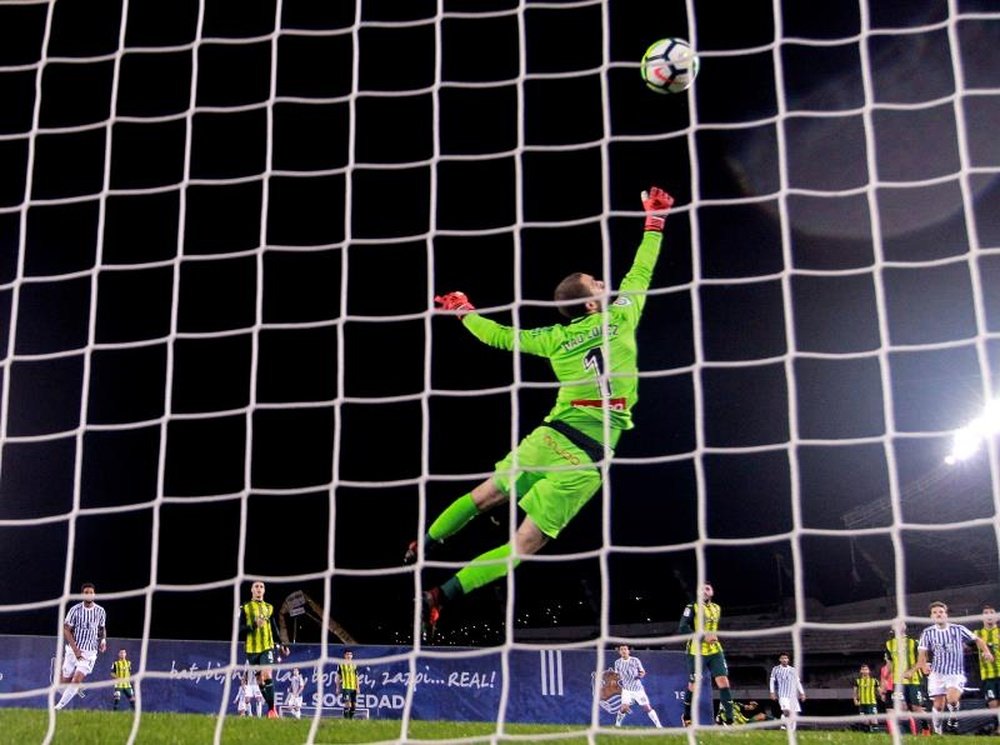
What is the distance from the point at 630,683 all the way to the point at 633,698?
0.14 meters

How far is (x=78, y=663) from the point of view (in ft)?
27.7

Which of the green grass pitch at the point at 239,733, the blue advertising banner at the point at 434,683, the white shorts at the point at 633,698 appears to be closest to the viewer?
the green grass pitch at the point at 239,733

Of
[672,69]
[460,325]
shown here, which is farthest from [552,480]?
[460,325]

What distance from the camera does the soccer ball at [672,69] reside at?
15.7ft

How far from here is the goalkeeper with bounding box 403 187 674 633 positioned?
4.40 m

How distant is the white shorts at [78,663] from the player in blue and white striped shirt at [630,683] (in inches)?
189

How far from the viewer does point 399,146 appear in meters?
11.2

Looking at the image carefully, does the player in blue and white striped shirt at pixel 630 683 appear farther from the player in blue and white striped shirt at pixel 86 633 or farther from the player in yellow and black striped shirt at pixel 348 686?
the player in blue and white striped shirt at pixel 86 633

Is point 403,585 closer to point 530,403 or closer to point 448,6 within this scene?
point 530,403

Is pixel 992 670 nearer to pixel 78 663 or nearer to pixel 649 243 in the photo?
pixel 649 243

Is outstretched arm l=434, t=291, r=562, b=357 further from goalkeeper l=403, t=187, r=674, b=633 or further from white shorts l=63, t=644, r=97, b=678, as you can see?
white shorts l=63, t=644, r=97, b=678

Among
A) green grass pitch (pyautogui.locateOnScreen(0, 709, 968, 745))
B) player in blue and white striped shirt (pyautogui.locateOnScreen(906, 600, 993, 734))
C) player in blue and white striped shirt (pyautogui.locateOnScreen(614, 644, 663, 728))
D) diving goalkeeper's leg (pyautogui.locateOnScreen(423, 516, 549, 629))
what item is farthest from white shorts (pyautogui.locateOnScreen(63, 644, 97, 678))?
player in blue and white striped shirt (pyautogui.locateOnScreen(906, 600, 993, 734))

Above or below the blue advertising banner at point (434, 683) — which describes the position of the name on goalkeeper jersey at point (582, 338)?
above

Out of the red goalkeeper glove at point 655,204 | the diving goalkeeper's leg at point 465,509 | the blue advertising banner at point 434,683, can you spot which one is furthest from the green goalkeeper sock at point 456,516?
the blue advertising banner at point 434,683
